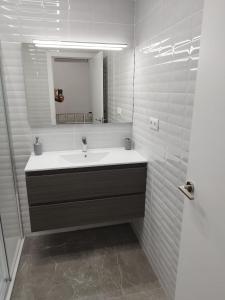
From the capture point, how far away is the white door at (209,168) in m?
0.80

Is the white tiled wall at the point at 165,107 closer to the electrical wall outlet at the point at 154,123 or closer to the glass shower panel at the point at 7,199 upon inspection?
the electrical wall outlet at the point at 154,123

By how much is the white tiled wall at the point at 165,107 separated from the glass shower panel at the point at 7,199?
46.9 inches

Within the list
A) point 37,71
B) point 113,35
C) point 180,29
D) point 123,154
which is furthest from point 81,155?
point 180,29

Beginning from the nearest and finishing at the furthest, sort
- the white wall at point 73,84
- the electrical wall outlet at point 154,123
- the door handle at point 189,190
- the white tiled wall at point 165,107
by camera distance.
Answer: the door handle at point 189,190 → the white tiled wall at point 165,107 → the electrical wall outlet at point 154,123 → the white wall at point 73,84

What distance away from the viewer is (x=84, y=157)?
2.06m

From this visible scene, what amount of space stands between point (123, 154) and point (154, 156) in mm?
399

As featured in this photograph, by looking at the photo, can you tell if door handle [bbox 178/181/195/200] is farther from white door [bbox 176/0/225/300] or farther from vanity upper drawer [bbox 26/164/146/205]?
vanity upper drawer [bbox 26/164/146/205]

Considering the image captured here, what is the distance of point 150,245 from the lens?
1.91 m

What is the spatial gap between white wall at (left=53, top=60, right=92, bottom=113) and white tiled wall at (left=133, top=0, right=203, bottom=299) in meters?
0.48

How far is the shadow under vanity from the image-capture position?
67.2 inches

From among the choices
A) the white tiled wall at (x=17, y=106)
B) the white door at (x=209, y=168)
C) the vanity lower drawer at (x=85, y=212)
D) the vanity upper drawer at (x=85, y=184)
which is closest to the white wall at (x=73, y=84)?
the white tiled wall at (x=17, y=106)

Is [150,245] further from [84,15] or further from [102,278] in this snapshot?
[84,15]

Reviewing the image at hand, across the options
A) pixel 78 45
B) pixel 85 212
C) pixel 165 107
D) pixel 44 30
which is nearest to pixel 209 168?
pixel 165 107

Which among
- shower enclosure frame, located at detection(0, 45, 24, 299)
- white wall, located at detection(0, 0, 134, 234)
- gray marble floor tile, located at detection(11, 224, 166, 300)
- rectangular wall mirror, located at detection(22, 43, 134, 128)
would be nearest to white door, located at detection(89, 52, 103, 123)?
rectangular wall mirror, located at detection(22, 43, 134, 128)
